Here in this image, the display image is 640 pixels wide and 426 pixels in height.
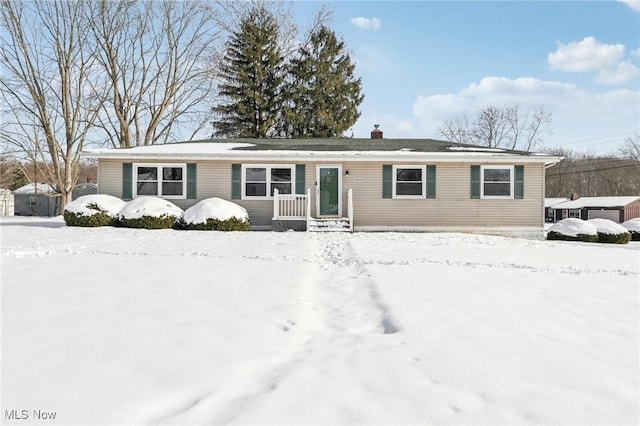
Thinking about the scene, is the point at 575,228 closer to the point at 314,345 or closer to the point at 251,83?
the point at 314,345

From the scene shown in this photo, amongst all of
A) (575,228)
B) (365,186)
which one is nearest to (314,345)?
(365,186)

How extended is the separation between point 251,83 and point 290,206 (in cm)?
1529

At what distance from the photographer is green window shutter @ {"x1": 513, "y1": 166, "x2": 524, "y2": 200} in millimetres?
13016

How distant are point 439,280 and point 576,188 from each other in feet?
190

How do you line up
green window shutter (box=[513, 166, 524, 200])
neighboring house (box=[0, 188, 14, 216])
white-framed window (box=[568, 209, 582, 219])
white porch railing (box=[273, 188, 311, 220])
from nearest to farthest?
white porch railing (box=[273, 188, 311, 220]), green window shutter (box=[513, 166, 524, 200]), neighboring house (box=[0, 188, 14, 216]), white-framed window (box=[568, 209, 582, 219])

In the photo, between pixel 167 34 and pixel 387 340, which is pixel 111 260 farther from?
pixel 167 34

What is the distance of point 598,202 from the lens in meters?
34.6

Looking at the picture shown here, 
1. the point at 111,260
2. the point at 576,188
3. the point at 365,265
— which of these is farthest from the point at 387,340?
the point at 576,188

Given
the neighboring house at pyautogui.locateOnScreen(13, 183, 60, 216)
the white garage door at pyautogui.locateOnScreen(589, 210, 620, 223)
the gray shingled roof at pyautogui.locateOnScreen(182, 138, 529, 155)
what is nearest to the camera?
the gray shingled roof at pyautogui.locateOnScreen(182, 138, 529, 155)

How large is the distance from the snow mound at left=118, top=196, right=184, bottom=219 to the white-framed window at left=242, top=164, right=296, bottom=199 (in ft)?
8.47

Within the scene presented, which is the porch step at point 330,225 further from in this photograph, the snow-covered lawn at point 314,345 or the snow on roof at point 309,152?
the snow-covered lawn at point 314,345

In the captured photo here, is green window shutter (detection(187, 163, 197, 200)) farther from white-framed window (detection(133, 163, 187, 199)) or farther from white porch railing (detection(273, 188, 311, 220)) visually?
white porch railing (detection(273, 188, 311, 220))

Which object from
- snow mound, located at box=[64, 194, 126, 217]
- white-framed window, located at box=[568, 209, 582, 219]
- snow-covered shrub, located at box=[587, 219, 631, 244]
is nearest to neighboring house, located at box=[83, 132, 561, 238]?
snow mound, located at box=[64, 194, 126, 217]

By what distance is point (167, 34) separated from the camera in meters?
25.0
